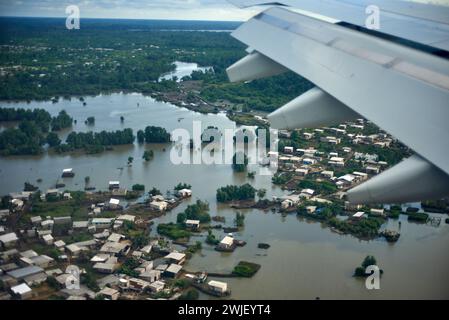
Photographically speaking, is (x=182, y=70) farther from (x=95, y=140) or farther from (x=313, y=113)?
(x=313, y=113)


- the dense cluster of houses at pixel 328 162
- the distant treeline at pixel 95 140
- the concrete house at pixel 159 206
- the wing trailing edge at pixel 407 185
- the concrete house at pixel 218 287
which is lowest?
the concrete house at pixel 218 287

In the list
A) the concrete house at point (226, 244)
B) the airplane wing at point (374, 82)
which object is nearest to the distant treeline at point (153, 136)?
the concrete house at point (226, 244)

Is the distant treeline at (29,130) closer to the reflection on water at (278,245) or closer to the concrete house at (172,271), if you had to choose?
the reflection on water at (278,245)

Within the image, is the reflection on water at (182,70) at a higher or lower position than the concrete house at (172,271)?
higher

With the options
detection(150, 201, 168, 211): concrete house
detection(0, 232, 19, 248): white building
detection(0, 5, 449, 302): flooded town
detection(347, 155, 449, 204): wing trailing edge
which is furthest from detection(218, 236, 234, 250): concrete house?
detection(347, 155, 449, 204): wing trailing edge

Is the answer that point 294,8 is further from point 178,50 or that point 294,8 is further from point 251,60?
point 178,50

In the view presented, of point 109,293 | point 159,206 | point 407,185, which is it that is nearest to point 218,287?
point 109,293
